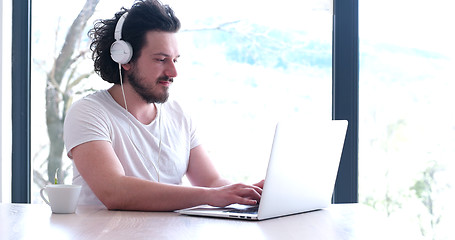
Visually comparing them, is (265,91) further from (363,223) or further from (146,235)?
(146,235)

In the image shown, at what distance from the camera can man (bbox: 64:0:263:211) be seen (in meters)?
1.86

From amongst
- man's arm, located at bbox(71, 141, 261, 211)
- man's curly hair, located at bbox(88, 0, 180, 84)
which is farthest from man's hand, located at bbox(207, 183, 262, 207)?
man's curly hair, located at bbox(88, 0, 180, 84)

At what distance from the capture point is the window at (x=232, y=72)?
9.41 feet

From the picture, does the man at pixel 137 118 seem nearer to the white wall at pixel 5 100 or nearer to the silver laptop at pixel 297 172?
the silver laptop at pixel 297 172

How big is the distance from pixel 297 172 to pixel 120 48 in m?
0.96

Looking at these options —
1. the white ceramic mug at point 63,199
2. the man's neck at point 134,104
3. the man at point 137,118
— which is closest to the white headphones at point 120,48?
the man at point 137,118

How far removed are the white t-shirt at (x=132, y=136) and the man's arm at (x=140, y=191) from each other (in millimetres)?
98

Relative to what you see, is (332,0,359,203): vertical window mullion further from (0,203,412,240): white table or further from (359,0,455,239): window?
(0,203,412,240): white table

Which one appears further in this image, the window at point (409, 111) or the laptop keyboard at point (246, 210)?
the window at point (409, 111)

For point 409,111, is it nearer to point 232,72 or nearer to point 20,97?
point 232,72

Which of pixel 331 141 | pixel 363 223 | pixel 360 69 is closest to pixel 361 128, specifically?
pixel 360 69

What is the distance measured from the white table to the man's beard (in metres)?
0.64

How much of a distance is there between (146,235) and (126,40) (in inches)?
44.3

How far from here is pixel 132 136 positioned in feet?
6.81
